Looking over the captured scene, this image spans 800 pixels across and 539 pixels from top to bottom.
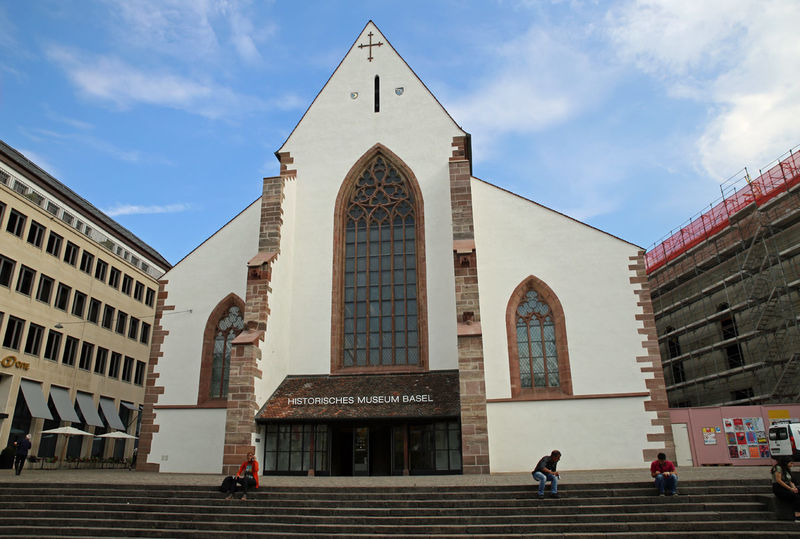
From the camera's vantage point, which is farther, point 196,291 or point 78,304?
point 78,304

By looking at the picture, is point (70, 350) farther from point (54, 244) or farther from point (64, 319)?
point (54, 244)

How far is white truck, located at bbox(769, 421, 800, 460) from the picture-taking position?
17125mm

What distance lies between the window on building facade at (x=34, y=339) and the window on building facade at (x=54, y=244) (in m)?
3.85

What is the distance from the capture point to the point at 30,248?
95.1 feet

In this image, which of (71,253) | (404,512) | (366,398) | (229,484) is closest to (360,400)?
(366,398)

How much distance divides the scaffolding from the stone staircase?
564 inches

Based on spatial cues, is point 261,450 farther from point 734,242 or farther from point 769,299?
point 734,242

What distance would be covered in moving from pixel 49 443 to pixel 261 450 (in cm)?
1861

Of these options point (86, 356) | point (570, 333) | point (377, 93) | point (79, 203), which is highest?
point (79, 203)

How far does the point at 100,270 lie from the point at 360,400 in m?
23.5

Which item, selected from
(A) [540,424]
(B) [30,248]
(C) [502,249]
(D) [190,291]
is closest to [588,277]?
(C) [502,249]

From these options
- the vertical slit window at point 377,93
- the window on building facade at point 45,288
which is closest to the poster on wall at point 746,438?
the vertical slit window at point 377,93

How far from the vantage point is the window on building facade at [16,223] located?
27.8 metres

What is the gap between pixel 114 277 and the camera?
3644cm
